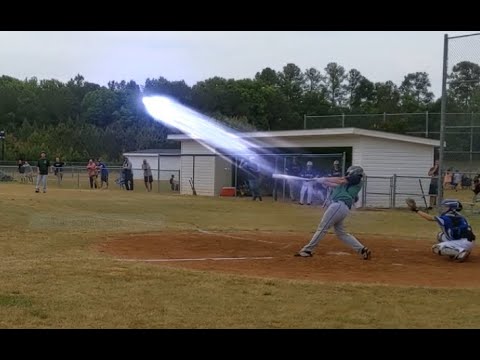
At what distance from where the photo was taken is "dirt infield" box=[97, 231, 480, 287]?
872 cm

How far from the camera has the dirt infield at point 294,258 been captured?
8719 mm

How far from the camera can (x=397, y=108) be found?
78500 mm

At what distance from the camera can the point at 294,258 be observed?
10328 millimetres

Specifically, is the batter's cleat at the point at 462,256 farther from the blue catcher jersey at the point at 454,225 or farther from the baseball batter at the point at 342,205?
the baseball batter at the point at 342,205

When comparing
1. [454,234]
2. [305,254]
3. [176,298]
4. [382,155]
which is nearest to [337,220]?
[305,254]

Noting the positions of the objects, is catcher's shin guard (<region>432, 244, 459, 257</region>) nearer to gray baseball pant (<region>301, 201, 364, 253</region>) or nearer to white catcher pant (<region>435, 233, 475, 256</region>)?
white catcher pant (<region>435, 233, 475, 256</region>)

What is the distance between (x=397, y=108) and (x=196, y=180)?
53.0 meters

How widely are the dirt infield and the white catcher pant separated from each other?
0.16m

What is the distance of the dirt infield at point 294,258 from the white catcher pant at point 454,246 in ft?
0.52

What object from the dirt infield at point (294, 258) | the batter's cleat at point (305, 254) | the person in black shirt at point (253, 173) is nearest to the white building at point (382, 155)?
the person in black shirt at point (253, 173)

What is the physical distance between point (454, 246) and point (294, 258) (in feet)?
9.29
